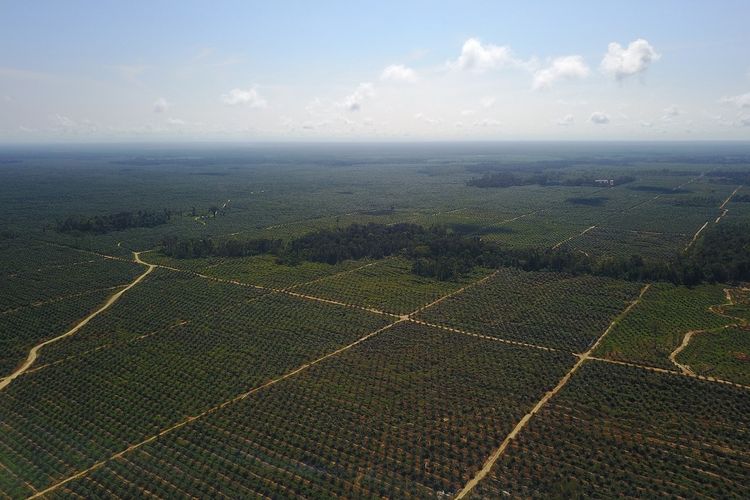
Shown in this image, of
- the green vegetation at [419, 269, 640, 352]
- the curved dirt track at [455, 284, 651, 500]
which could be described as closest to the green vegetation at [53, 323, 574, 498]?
the curved dirt track at [455, 284, 651, 500]

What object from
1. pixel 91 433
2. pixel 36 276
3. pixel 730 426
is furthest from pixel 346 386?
pixel 36 276

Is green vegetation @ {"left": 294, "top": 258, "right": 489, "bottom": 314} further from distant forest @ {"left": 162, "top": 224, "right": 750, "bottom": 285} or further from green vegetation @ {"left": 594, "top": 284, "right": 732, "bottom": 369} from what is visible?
green vegetation @ {"left": 594, "top": 284, "right": 732, "bottom": 369}

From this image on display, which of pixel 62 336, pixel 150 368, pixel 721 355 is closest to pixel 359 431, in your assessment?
pixel 150 368

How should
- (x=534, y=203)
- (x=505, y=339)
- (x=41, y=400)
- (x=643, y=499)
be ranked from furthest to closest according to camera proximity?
(x=534, y=203), (x=505, y=339), (x=41, y=400), (x=643, y=499)

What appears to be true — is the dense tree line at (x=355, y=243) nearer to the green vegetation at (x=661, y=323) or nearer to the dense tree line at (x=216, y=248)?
the dense tree line at (x=216, y=248)

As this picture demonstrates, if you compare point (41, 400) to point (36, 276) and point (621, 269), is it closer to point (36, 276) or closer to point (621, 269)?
point (36, 276)

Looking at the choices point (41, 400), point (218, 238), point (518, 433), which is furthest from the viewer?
point (218, 238)
